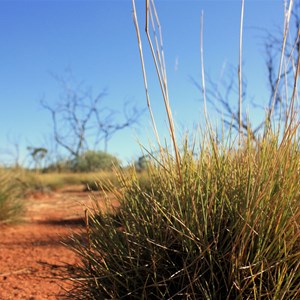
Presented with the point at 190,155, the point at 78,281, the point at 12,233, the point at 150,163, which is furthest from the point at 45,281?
the point at 12,233

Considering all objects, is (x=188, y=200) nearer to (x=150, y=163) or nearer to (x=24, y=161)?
(x=150, y=163)

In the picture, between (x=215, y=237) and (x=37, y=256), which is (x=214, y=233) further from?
(x=37, y=256)

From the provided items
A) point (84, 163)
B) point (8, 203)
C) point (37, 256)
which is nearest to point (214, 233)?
point (37, 256)

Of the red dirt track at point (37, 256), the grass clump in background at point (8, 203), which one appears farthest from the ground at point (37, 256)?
the grass clump in background at point (8, 203)

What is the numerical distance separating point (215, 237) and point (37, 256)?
313cm

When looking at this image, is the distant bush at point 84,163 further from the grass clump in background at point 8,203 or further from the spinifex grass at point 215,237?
the spinifex grass at point 215,237

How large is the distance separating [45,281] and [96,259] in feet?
5.10

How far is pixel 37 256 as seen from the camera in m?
4.23

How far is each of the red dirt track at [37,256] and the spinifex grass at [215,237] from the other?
1.08ft

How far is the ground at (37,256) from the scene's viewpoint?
108 inches

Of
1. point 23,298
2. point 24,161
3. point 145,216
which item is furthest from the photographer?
point 24,161

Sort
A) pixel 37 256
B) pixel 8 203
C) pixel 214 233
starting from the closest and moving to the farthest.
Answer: pixel 214 233 < pixel 37 256 < pixel 8 203

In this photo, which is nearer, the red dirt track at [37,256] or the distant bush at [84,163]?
the red dirt track at [37,256]

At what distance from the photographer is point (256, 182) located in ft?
4.65
